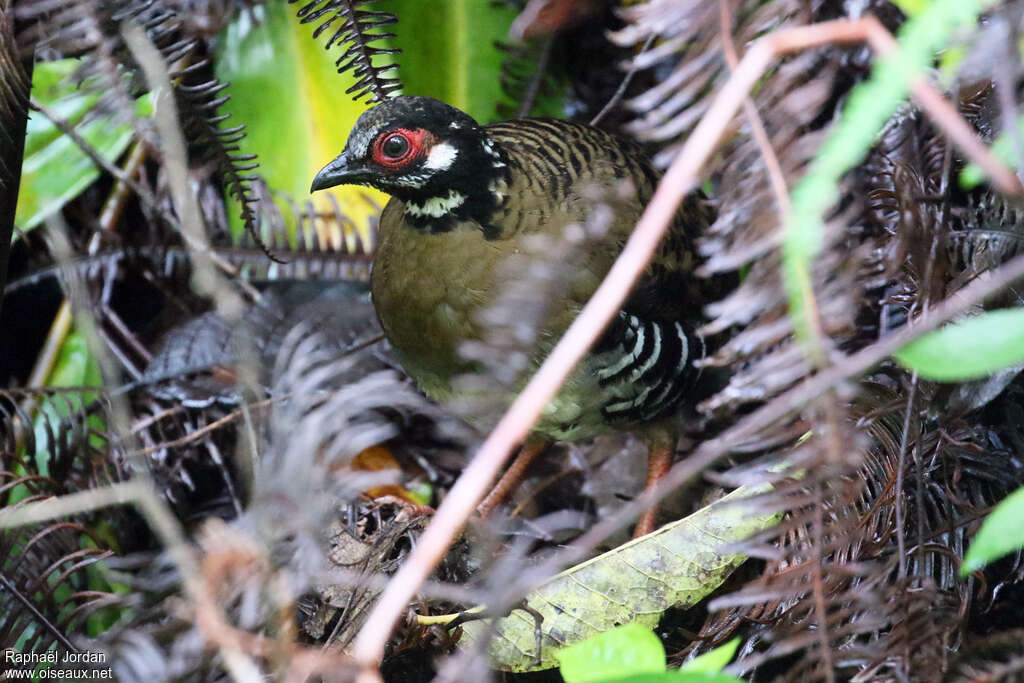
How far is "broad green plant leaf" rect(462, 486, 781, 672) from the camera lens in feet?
7.50

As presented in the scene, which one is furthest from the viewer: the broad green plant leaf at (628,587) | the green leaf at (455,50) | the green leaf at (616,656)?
the green leaf at (455,50)

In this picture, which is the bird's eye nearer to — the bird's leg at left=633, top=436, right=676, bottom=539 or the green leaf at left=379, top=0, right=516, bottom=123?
the green leaf at left=379, top=0, right=516, bottom=123

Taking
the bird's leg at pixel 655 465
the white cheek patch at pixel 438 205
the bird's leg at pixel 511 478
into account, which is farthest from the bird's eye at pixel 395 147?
the bird's leg at pixel 655 465

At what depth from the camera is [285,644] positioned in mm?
1227

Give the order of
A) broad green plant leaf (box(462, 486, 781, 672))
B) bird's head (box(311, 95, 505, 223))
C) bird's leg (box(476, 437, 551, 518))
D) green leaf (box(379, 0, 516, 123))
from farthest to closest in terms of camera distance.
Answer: green leaf (box(379, 0, 516, 123)) → bird's leg (box(476, 437, 551, 518)) → bird's head (box(311, 95, 505, 223)) → broad green plant leaf (box(462, 486, 781, 672))

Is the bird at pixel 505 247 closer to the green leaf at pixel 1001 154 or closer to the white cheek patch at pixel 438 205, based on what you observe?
the white cheek patch at pixel 438 205

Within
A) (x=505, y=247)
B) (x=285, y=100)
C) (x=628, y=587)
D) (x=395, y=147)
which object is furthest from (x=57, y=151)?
(x=628, y=587)

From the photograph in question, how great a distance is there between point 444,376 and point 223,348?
1.00 metres

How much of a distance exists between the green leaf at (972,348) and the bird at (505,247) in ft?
4.41

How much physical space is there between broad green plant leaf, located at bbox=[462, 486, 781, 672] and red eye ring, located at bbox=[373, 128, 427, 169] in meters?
1.14

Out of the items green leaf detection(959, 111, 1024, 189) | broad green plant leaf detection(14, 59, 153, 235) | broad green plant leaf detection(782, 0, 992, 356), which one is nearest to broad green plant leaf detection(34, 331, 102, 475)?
broad green plant leaf detection(14, 59, 153, 235)

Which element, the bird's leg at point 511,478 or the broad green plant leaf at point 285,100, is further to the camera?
the broad green plant leaf at point 285,100

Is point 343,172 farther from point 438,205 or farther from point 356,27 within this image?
point 356,27

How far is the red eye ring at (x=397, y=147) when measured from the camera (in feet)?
8.10
